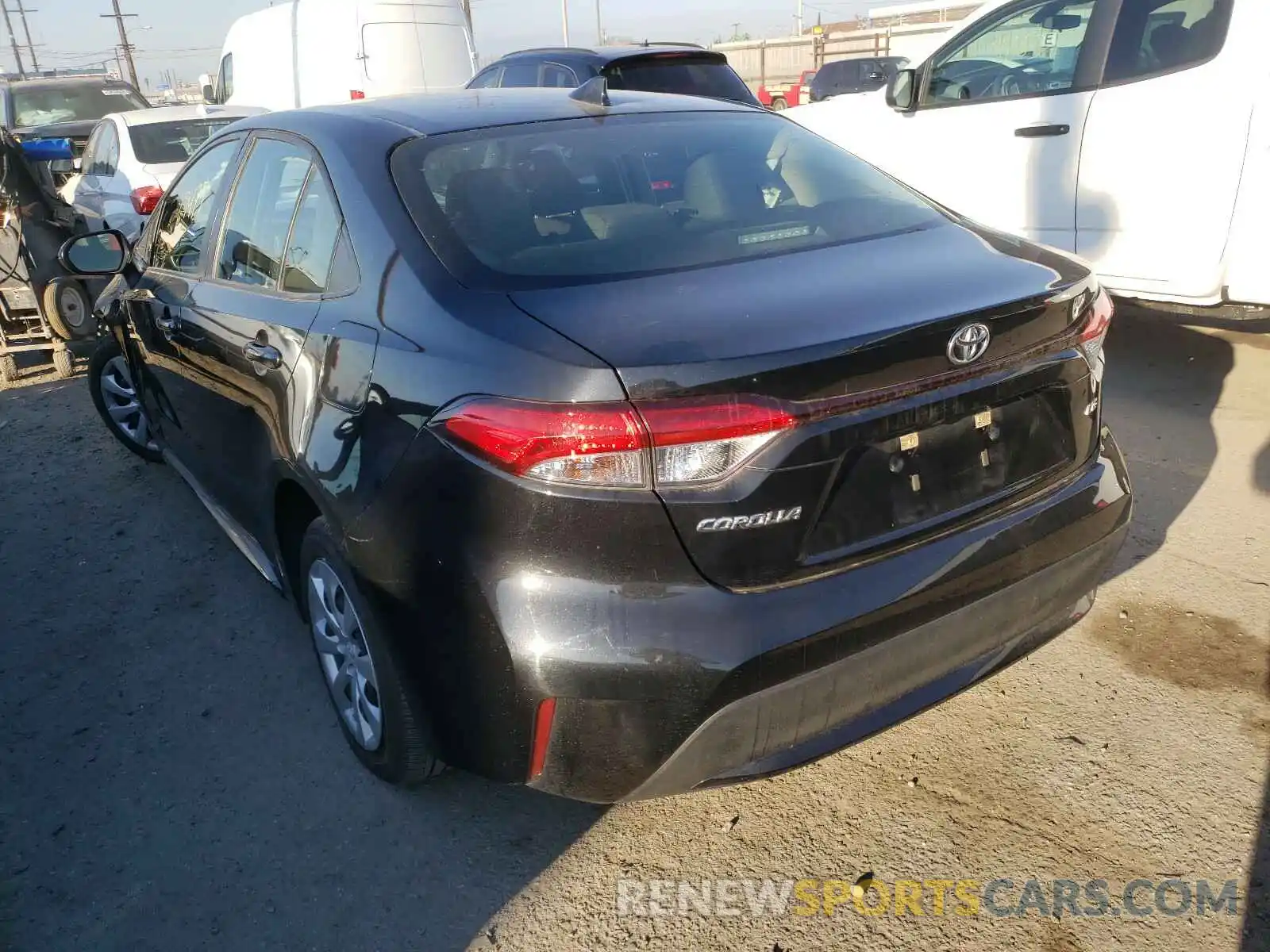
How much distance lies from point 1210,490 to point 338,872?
3.55 meters

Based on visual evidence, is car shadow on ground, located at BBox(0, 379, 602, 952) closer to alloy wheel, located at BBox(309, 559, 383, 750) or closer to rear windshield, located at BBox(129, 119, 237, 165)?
alloy wheel, located at BBox(309, 559, 383, 750)

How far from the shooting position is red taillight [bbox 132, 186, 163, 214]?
27.2 feet

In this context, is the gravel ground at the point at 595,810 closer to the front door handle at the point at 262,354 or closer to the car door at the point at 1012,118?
the front door handle at the point at 262,354

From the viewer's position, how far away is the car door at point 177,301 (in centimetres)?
345

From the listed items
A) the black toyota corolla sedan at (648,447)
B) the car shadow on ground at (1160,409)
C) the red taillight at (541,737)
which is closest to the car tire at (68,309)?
the black toyota corolla sedan at (648,447)

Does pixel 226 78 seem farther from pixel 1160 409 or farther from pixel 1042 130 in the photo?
pixel 1160 409

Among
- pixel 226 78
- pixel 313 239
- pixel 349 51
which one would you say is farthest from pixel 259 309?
pixel 226 78

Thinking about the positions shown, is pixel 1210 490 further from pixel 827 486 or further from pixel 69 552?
pixel 69 552

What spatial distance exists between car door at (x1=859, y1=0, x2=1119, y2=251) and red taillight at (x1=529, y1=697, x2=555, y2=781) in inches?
150

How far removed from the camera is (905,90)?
19.9 feet

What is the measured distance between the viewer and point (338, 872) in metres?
2.43

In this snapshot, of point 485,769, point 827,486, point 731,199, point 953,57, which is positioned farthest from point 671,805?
point 953,57

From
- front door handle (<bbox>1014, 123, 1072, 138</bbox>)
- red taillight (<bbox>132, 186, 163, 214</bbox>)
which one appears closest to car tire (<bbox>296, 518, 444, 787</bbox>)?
front door handle (<bbox>1014, 123, 1072, 138</bbox>)

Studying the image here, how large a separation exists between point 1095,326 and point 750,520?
109 cm
